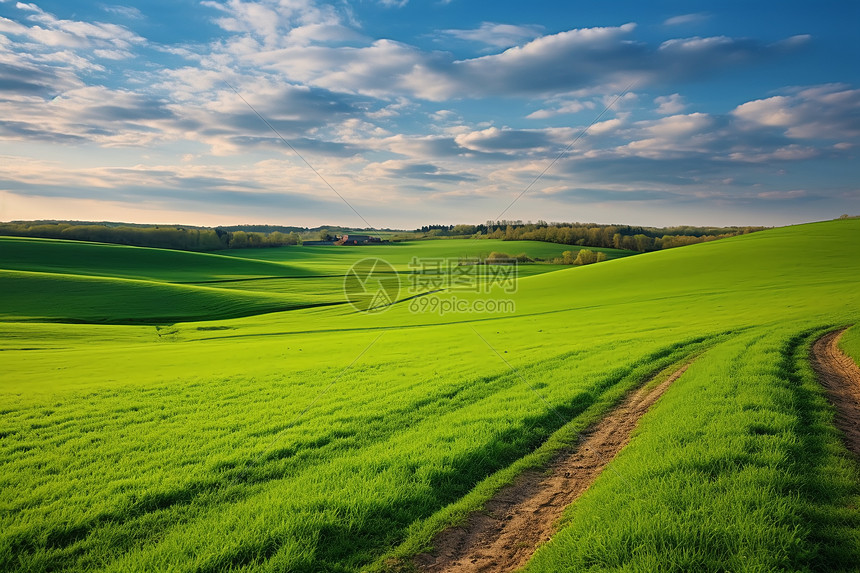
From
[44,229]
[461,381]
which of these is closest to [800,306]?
[461,381]

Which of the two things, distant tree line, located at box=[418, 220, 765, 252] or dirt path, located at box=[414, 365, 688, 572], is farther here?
distant tree line, located at box=[418, 220, 765, 252]

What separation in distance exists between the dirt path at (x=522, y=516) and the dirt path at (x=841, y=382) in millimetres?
4028

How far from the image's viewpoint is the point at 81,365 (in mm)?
19766

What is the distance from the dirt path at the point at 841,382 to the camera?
8.44 metres

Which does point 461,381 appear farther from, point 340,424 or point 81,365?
point 81,365

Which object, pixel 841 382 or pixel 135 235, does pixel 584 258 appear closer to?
pixel 841 382

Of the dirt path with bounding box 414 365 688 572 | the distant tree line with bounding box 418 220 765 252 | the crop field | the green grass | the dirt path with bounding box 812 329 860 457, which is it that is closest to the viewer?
the green grass

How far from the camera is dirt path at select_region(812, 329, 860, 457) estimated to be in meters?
8.44
